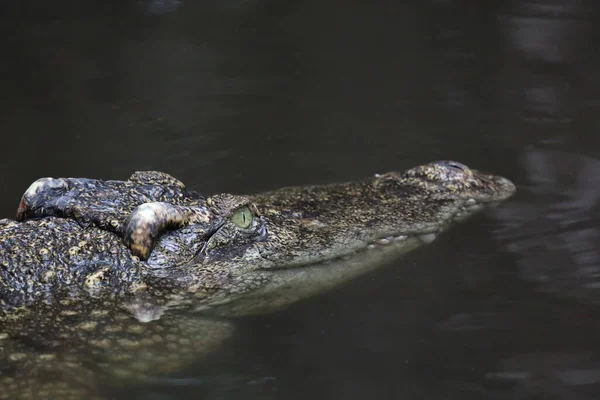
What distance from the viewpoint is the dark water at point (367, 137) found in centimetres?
298

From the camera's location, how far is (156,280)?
3242mm

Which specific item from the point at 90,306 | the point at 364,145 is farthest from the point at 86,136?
the point at 90,306

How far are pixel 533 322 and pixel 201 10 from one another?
240 inches

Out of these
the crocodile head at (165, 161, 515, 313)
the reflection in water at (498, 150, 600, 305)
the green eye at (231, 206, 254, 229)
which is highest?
the green eye at (231, 206, 254, 229)

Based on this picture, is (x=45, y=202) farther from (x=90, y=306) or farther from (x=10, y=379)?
(x=10, y=379)

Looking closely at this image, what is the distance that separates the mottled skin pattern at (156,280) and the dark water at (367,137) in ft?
0.40

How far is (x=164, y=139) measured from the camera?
214 inches

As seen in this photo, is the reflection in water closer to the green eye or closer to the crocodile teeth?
the crocodile teeth

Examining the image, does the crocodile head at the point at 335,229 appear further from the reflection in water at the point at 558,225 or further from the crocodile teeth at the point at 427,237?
the reflection in water at the point at 558,225

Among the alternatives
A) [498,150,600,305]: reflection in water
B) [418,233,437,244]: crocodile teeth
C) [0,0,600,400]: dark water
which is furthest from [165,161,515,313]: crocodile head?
[498,150,600,305]: reflection in water

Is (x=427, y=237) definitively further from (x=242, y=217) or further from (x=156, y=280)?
(x=156, y=280)

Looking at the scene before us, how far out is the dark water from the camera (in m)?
2.98

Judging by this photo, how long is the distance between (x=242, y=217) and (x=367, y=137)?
7.23 ft

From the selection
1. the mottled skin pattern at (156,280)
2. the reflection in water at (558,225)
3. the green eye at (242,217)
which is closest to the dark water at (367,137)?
the reflection in water at (558,225)
